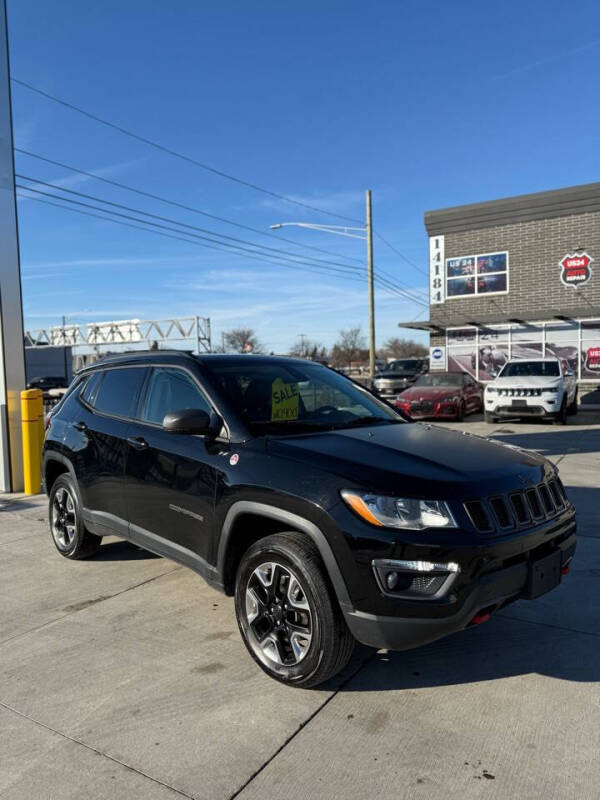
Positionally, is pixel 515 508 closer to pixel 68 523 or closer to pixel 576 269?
pixel 68 523

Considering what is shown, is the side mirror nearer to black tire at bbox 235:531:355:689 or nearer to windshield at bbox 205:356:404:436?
windshield at bbox 205:356:404:436

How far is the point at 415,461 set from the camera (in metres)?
3.06

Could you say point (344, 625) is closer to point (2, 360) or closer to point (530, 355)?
point (2, 360)

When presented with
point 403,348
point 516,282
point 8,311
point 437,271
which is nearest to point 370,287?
point 437,271

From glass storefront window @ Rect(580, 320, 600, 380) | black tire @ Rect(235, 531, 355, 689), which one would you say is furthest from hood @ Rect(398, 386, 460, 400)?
black tire @ Rect(235, 531, 355, 689)

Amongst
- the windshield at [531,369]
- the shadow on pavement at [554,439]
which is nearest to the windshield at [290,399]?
the shadow on pavement at [554,439]

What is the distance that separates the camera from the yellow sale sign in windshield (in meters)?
3.80

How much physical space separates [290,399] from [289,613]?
1.39 metres

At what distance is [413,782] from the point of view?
2416 mm

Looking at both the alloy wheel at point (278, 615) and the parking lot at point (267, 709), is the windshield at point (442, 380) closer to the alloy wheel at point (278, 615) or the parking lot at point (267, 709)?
the parking lot at point (267, 709)

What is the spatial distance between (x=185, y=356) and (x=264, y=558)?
1.59 m

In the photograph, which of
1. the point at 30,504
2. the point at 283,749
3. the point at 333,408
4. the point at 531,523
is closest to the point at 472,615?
the point at 531,523

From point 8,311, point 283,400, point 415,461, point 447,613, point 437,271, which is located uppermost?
point 437,271

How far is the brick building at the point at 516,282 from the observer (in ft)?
68.0
